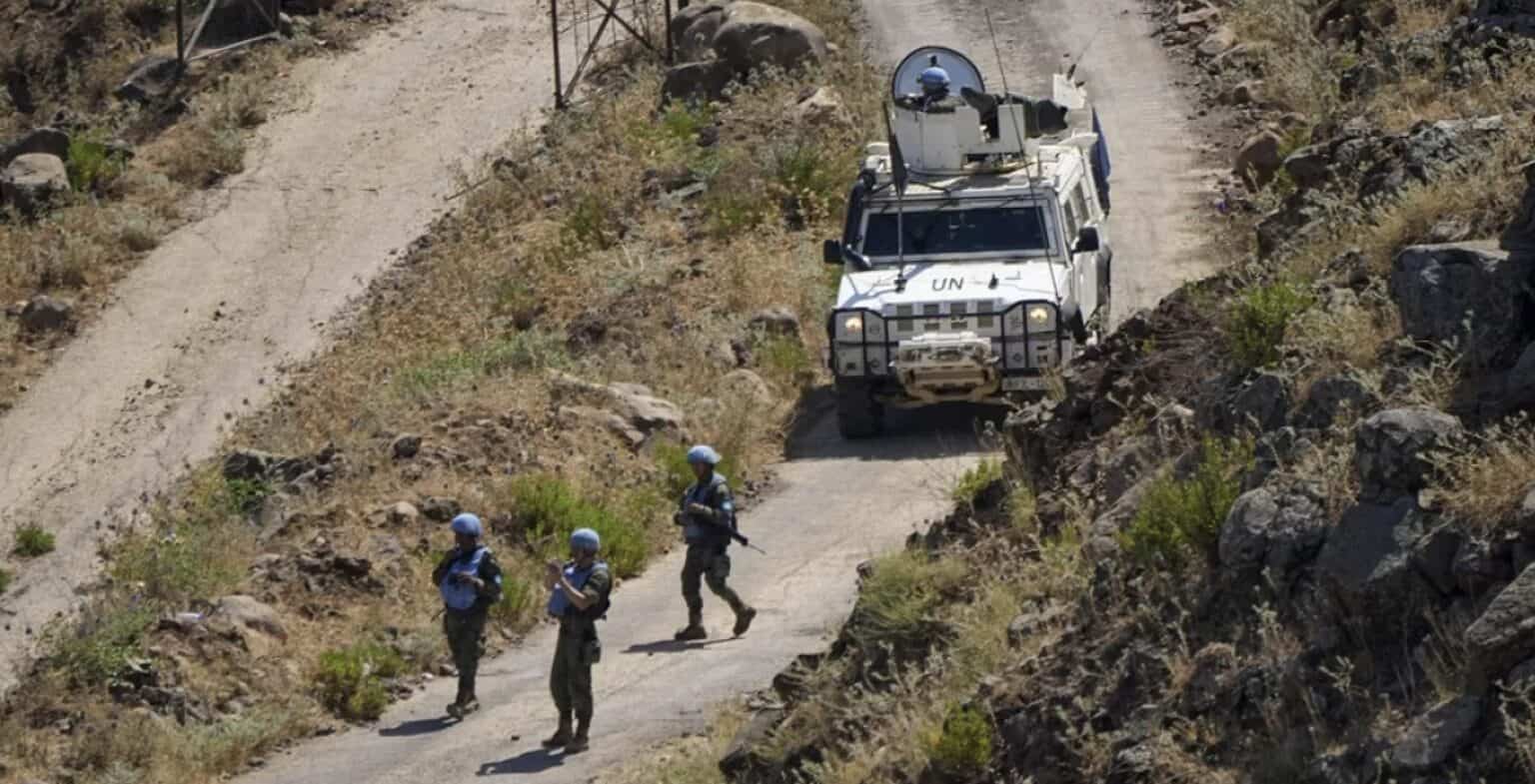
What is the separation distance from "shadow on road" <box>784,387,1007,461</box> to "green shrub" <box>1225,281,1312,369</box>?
7.98m

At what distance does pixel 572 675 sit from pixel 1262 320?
4.58m

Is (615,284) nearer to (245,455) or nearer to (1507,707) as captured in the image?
(245,455)

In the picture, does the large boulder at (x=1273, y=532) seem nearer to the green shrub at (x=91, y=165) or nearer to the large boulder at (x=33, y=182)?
the large boulder at (x=33, y=182)

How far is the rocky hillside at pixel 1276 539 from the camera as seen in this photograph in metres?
8.84

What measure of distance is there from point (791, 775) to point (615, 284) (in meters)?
13.9

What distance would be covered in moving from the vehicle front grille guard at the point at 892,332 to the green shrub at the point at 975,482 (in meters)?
4.69

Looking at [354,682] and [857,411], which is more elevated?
[354,682]

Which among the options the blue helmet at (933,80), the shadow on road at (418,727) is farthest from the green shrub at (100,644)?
the blue helmet at (933,80)

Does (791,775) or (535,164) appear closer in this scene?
(791,775)

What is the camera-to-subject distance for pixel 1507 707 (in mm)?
7906

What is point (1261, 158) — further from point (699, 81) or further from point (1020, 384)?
point (699, 81)

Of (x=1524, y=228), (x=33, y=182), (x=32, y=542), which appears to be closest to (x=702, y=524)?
(x=1524, y=228)

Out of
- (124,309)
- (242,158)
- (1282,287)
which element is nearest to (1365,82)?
(1282,287)

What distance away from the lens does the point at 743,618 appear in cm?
1614
